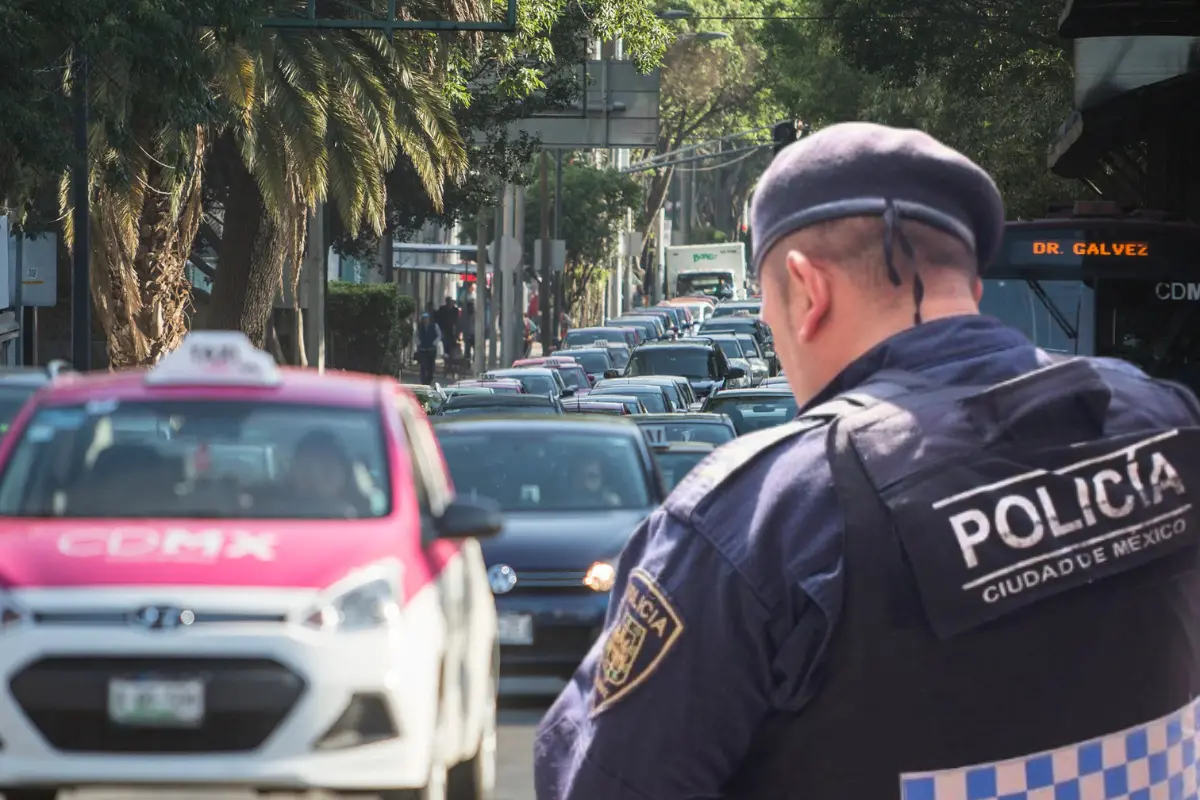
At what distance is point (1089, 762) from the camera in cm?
208

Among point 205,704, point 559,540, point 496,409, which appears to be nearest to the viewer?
point 205,704

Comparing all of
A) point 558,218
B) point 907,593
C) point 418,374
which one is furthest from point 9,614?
point 558,218

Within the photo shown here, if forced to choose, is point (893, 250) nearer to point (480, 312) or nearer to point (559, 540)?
point (559, 540)

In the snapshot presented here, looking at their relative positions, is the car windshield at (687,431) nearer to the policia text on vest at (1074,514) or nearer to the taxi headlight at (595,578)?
the taxi headlight at (595,578)

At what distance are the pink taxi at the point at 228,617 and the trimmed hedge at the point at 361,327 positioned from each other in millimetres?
34105

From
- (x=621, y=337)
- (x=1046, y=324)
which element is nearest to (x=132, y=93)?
(x=1046, y=324)

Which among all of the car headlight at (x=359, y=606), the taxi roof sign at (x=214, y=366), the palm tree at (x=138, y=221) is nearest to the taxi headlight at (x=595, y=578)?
the taxi roof sign at (x=214, y=366)

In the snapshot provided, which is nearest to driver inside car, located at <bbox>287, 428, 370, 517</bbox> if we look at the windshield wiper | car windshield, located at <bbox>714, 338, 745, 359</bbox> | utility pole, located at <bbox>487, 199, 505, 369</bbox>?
the windshield wiper

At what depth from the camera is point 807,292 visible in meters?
2.21

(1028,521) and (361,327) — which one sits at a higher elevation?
(1028,521)

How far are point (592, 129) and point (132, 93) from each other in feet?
71.9

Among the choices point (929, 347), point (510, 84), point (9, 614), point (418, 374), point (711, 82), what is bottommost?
point (418, 374)

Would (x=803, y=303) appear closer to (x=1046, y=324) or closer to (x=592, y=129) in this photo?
(x=1046, y=324)

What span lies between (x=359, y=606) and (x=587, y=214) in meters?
57.7
